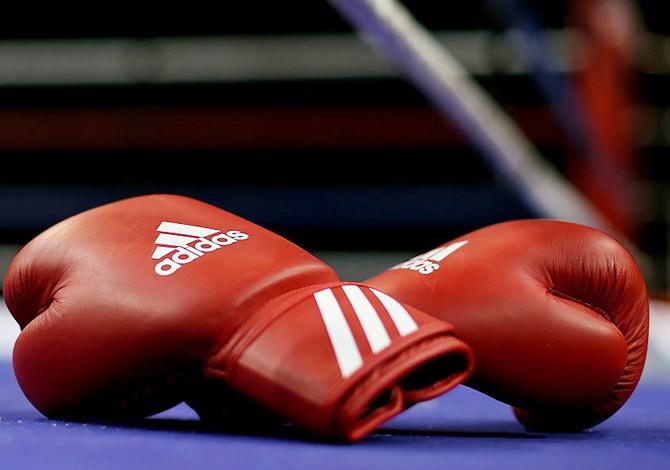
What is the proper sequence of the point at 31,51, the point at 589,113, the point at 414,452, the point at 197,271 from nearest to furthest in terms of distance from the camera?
the point at 414,452 → the point at 197,271 → the point at 589,113 → the point at 31,51

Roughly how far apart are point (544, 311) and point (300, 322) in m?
0.25

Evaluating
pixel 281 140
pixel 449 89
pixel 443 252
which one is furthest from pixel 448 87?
pixel 281 140

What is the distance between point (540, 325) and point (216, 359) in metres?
0.31

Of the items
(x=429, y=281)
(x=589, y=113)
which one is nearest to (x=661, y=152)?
(x=589, y=113)

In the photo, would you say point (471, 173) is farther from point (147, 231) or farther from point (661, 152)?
point (147, 231)

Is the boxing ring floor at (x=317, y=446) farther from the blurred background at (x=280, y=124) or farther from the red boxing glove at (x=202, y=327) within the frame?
the blurred background at (x=280, y=124)

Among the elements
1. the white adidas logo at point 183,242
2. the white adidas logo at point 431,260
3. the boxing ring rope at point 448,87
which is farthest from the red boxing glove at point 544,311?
the boxing ring rope at point 448,87

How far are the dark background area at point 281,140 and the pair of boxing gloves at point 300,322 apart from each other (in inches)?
106

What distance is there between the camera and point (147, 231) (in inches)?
39.7

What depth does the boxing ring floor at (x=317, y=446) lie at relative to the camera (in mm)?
733

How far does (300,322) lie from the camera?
35.3 inches

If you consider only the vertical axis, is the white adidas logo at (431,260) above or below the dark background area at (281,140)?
above

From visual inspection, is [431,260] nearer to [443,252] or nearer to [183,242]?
[443,252]

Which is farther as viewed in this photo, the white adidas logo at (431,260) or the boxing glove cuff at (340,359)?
the white adidas logo at (431,260)
